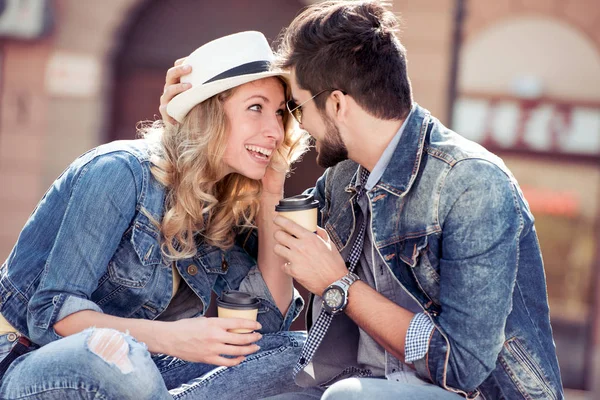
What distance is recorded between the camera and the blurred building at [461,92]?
280 inches

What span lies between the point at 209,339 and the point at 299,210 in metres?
0.51

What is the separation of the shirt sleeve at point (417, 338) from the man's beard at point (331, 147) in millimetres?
710

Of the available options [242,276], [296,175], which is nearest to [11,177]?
[296,175]

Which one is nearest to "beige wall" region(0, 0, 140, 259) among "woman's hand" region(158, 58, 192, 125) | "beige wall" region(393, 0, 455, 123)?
"beige wall" region(393, 0, 455, 123)

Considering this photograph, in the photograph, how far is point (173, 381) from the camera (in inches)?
118

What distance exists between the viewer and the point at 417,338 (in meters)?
2.46

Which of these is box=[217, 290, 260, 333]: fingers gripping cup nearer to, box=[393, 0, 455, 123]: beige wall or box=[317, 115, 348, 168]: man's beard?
box=[317, 115, 348, 168]: man's beard

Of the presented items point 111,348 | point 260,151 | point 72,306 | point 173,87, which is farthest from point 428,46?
point 111,348

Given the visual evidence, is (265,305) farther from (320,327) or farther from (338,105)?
(338,105)

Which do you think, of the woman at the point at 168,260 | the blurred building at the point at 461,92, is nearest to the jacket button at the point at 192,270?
the woman at the point at 168,260

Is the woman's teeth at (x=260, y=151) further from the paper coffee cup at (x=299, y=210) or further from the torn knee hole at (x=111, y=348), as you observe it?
the torn knee hole at (x=111, y=348)

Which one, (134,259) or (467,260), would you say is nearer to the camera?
(467,260)

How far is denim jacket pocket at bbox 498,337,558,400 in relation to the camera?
2.50 meters

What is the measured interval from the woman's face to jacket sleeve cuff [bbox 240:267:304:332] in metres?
0.42
